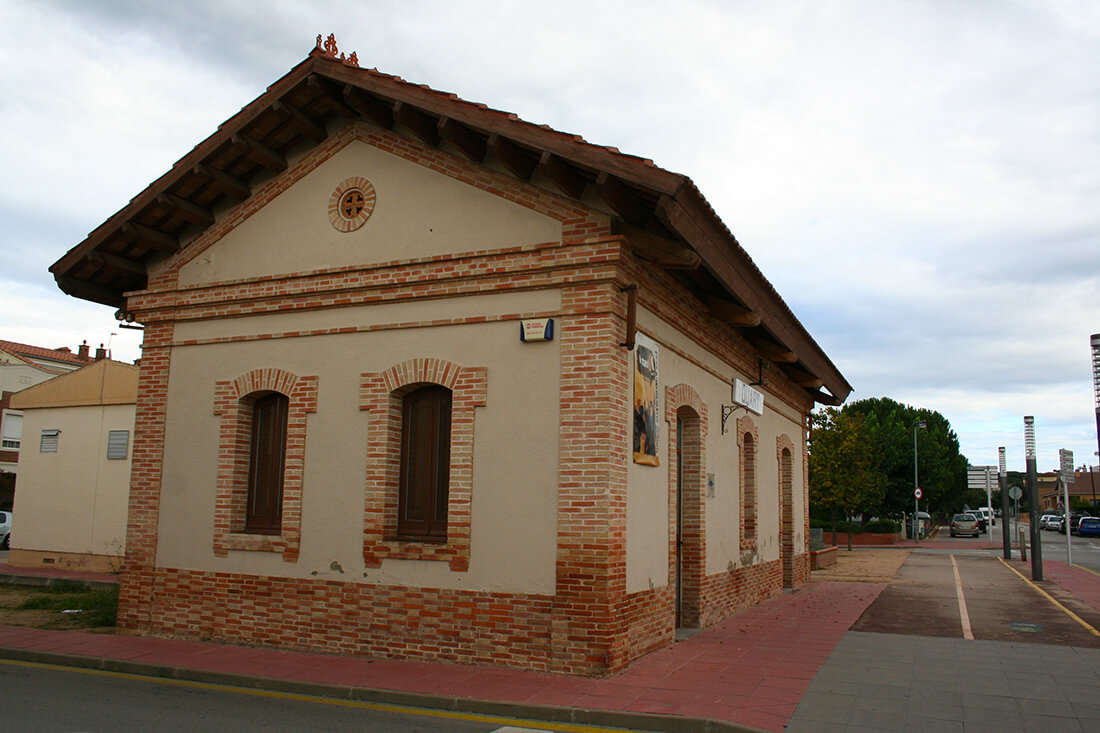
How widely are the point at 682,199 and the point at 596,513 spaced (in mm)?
3260

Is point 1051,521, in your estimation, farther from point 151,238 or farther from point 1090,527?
point 151,238

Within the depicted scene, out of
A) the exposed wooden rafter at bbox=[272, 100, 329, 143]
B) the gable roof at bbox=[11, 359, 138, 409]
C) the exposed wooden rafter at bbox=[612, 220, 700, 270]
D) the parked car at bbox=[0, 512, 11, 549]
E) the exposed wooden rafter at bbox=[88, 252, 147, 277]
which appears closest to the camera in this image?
the exposed wooden rafter at bbox=[612, 220, 700, 270]

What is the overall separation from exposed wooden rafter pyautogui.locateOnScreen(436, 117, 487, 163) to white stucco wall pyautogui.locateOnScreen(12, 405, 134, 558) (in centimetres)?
1238

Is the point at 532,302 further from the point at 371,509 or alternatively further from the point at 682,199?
the point at 371,509

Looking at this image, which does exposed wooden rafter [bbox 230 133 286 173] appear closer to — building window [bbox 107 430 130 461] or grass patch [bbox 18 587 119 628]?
grass patch [bbox 18 587 119 628]

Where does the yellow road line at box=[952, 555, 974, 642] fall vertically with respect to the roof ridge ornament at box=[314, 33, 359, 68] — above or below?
below

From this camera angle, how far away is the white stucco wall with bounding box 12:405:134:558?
59.2 feet

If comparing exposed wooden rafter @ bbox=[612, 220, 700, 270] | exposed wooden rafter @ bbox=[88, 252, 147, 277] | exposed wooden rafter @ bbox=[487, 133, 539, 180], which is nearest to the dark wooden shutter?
exposed wooden rafter @ bbox=[88, 252, 147, 277]

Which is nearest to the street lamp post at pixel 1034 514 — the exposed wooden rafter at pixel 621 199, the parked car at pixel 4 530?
the exposed wooden rafter at pixel 621 199

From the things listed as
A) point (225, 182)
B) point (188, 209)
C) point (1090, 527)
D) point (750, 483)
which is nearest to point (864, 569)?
point (750, 483)

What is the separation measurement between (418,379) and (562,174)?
9.33ft

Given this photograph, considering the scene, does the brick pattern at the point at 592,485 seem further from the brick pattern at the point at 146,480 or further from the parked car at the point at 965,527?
the parked car at the point at 965,527

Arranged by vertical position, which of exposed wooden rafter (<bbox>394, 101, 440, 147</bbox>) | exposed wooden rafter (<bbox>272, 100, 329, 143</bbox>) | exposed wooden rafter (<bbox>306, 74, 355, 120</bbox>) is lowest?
exposed wooden rafter (<bbox>394, 101, 440, 147</bbox>)

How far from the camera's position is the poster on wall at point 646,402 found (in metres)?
9.20
